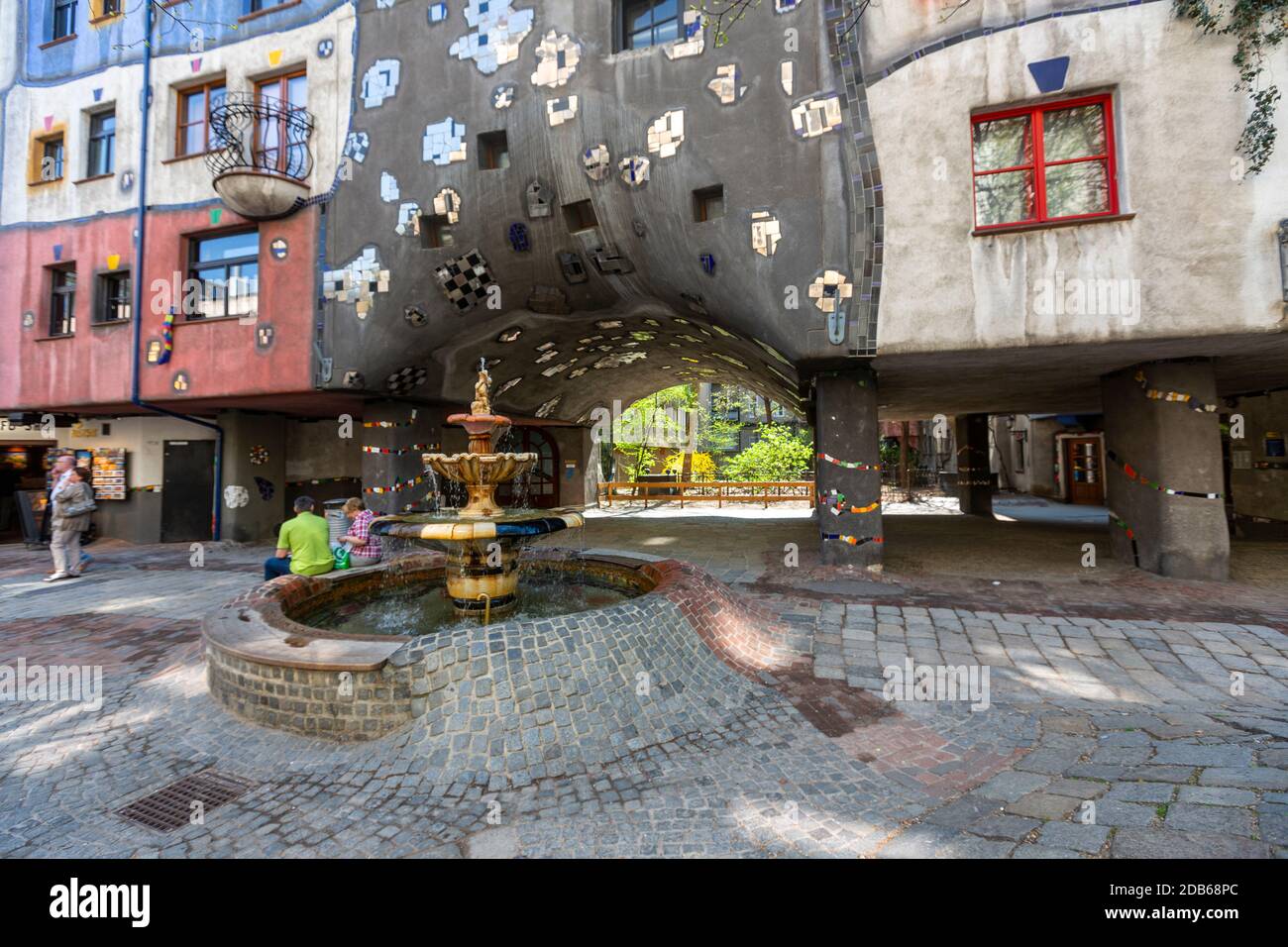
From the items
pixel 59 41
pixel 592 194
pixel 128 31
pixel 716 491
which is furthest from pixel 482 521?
pixel 59 41

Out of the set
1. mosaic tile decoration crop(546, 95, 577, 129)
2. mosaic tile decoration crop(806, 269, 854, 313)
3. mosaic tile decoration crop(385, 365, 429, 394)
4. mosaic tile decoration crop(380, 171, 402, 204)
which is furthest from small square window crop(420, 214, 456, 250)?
mosaic tile decoration crop(806, 269, 854, 313)

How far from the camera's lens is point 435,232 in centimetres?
1105

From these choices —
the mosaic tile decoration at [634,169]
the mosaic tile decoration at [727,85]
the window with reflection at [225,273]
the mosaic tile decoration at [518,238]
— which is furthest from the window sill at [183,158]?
the mosaic tile decoration at [727,85]

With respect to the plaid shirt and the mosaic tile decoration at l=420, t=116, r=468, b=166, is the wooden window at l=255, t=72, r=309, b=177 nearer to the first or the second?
the mosaic tile decoration at l=420, t=116, r=468, b=166

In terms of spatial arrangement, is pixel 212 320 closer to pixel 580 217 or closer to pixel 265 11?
pixel 265 11

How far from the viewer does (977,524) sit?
602 inches

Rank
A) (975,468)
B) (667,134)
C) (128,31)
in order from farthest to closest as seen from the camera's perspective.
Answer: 1. (975,468)
2. (128,31)
3. (667,134)

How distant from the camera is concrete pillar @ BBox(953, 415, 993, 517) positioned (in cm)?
1739

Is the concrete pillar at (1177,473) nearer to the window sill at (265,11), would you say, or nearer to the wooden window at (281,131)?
the wooden window at (281,131)

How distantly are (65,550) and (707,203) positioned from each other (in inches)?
504

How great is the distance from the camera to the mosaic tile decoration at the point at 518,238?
34.8ft

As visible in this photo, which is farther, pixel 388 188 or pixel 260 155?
pixel 260 155
